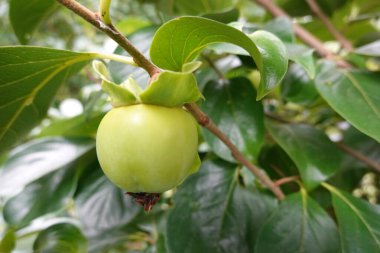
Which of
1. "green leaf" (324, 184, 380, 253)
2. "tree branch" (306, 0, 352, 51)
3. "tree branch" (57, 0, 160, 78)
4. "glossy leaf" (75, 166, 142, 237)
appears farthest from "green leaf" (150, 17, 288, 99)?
"tree branch" (306, 0, 352, 51)

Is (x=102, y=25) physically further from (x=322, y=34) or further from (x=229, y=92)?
(x=322, y=34)

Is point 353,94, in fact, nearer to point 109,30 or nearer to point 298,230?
point 298,230

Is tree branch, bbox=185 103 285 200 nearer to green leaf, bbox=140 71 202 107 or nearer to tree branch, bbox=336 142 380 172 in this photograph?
green leaf, bbox=140 71 202 107

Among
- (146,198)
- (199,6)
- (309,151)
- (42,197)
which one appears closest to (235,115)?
(309,151)

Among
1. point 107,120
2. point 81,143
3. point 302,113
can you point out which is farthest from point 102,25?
point 302,113

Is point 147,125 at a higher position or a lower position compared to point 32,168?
higher

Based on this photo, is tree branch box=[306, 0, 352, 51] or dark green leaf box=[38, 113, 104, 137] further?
tree branch box=[306, 0, 352, 51]
